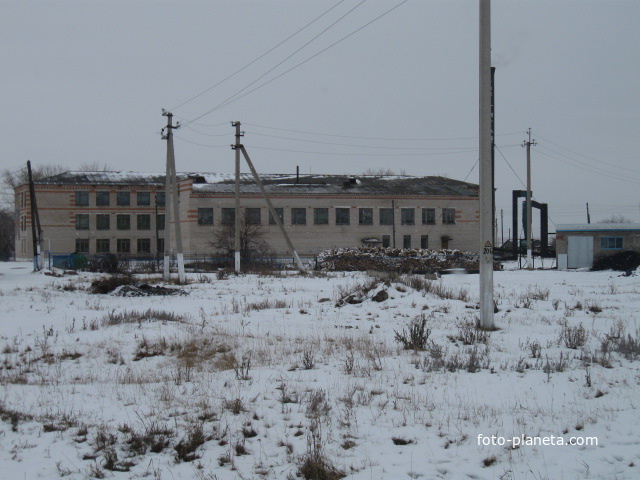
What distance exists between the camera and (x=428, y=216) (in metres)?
61.7

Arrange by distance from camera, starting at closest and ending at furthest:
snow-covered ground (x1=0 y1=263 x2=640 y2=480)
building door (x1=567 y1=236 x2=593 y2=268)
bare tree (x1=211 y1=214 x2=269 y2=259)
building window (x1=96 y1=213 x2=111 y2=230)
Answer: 1. snow-covered ground (x1=0 y1=263 x2=640 y2=480)
2. building door (x1=567 y1=236 x2=593 y2=268)
3. bare tree (x1=211 y1=214 x2=269 y2=259)
4. building window (x1=96 y1=213 x2=111 y2=230)

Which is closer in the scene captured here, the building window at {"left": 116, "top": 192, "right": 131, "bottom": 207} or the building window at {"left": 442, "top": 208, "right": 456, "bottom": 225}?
the building window at {"left": 442, "top": 208, "right": 456, "bottom": 225}

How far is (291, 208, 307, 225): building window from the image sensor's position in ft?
193

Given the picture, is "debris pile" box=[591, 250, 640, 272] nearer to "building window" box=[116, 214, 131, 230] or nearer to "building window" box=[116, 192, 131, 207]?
"building window" box=[116, 214, 131, 230]

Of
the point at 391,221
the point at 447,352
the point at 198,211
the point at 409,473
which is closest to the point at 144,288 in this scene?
the point at 447,352

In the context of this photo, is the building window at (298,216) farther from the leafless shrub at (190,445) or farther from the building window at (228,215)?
the leafless shrub at (190,445)

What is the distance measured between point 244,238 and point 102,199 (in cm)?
2116

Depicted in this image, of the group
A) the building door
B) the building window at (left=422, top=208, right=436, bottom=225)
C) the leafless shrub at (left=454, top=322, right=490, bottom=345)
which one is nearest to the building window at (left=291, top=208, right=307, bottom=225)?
the building window at (left=422, top=208, right=436, bottom=225)

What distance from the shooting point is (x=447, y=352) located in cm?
928

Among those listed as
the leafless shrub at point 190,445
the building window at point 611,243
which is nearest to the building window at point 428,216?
the building window at point 611,243

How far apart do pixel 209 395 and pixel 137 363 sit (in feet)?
9.72

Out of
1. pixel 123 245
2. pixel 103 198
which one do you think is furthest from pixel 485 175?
pixel 103 198

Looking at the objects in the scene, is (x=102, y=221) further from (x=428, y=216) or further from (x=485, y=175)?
(x=485, y=175)

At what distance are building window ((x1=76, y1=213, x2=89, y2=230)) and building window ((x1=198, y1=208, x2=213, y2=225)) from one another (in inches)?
588
